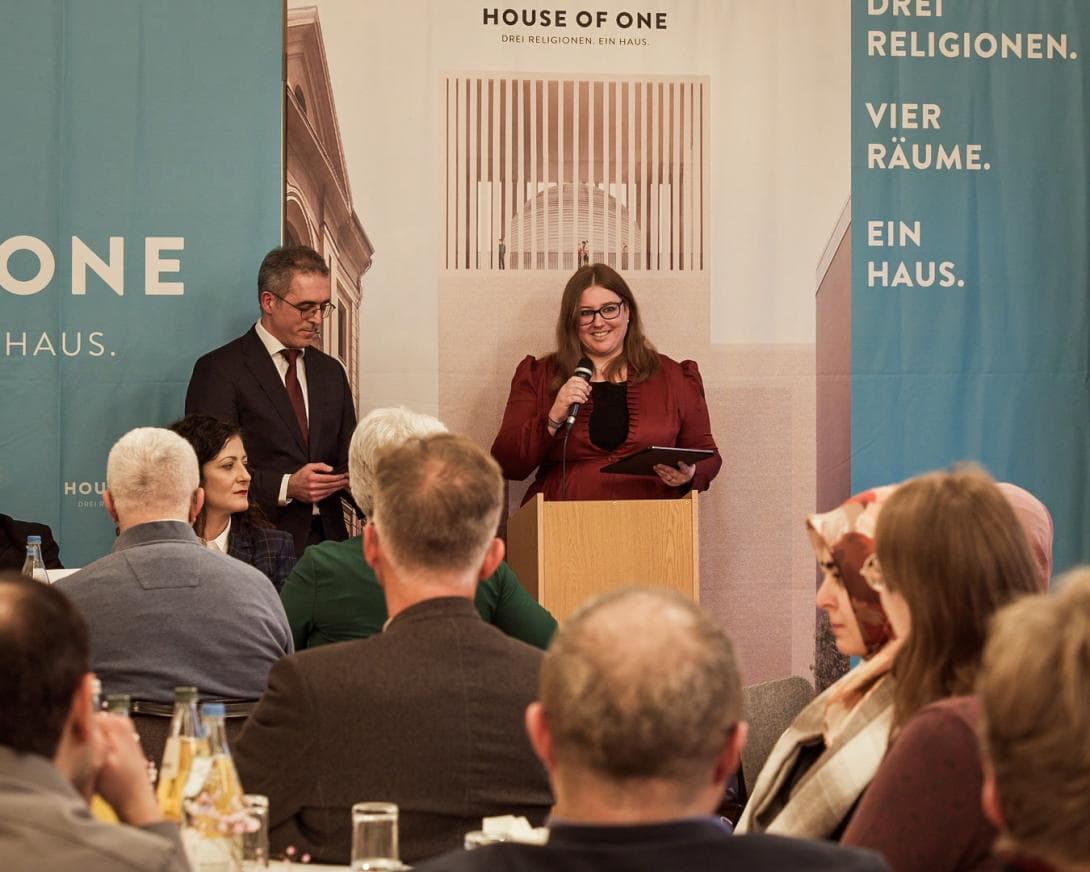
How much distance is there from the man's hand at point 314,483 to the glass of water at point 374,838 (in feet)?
11.9

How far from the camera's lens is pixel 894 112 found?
6426 mm

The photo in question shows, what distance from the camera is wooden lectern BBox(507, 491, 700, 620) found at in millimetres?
5195

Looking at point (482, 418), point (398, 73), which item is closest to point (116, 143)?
point (398, 73)

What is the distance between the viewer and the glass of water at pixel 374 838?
2084mm

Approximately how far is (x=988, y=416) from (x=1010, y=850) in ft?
17.0

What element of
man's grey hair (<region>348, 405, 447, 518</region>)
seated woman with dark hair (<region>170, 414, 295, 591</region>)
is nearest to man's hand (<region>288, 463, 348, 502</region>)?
seated woman with dark hair (<region>170, 414, 295, 591</region>)

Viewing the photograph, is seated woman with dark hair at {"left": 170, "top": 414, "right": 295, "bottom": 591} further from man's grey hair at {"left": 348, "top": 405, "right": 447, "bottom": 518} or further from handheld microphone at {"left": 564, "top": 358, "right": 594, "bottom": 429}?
man's grey hair at {"left": 348, "top": 405, "right": 447, "bottom": 518}

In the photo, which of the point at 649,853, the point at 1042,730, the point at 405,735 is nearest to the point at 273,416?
the point at 405,735

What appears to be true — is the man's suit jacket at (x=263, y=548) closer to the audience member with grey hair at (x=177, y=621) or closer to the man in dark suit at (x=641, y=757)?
the audience member with grey hair at (x=177, y=621)

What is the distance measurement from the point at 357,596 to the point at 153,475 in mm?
611

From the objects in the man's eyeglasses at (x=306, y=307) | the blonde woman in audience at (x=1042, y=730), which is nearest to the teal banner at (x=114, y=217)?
the man's eyeglasses at (x=306, y=307)

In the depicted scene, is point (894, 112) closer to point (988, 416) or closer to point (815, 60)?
point (815, 60)

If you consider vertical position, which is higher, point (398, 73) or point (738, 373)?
point (398, 73)

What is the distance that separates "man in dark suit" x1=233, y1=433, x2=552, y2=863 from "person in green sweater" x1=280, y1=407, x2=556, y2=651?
88 cm
